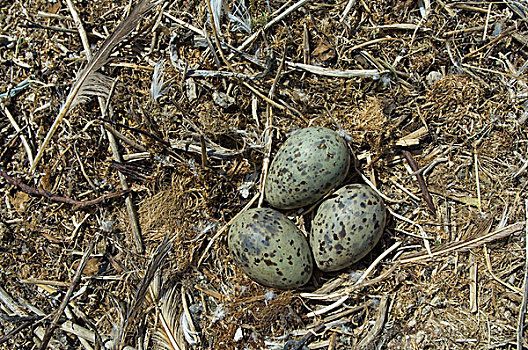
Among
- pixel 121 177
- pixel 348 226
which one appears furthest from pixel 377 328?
pixel 121 177

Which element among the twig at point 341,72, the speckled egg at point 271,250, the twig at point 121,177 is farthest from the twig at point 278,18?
the speckled egg at point 271,250

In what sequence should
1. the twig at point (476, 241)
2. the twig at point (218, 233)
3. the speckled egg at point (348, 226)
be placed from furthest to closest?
the twig at point (218, 233) < the twig at point (476, 241) < the speckled egg at point (348, 226)

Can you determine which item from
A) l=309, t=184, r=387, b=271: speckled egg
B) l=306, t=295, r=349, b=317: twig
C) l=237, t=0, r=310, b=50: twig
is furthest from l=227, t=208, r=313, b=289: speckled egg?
l=237, t=0, r=310, b=50: twig

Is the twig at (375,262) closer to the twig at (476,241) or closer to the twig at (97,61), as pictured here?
the twig at (476,241)

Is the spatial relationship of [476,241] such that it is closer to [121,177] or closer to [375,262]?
[375,262]

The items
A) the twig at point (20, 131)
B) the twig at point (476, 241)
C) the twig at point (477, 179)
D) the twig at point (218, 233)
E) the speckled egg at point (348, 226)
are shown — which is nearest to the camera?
the speckled egg at point (348, 226)

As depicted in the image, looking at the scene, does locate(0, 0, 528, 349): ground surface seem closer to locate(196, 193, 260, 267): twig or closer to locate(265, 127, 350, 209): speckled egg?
locate(196, 193, 260, 267): twig
